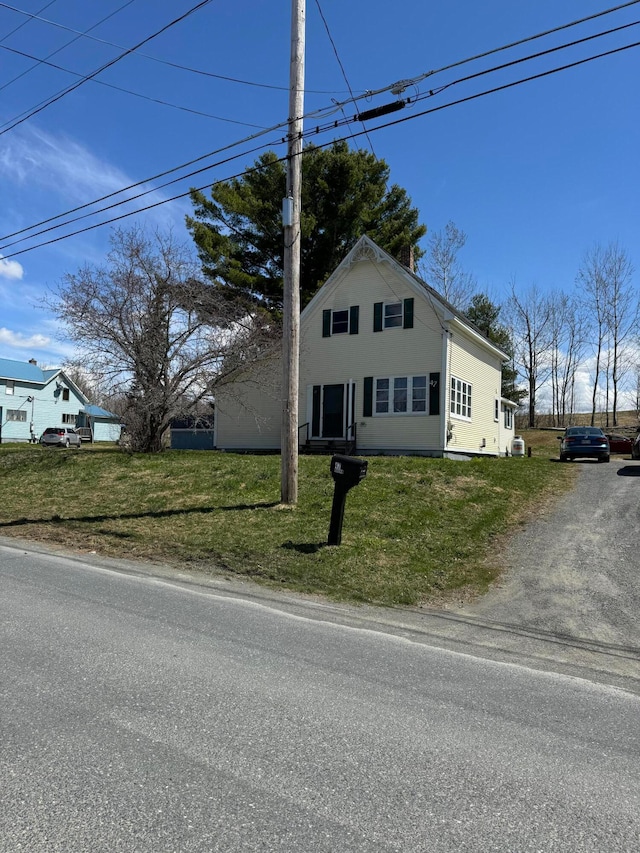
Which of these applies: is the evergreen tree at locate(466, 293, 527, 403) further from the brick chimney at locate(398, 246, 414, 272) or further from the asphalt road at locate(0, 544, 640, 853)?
the asphalt road at locate(0, 544, 640, 853)

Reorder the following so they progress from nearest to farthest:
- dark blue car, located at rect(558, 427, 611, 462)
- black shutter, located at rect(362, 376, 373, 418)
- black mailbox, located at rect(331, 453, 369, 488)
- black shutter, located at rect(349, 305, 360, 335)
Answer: black mailbox, located at rect(331, 453, 369, 488)
black shutter, located at rect(362, 376, 373, 418)
black shutter, located at rect(349, 305, 360, 335)
dark blue car, located at rect(558, 427, 611, 462)

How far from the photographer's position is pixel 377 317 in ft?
72.7

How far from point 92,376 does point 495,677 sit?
1736cm

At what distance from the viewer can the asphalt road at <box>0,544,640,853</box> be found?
8.96 ft

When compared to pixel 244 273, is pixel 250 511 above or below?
below

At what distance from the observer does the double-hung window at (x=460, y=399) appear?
21.5 m

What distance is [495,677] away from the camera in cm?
487

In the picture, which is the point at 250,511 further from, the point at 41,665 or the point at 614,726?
the point at 614,726

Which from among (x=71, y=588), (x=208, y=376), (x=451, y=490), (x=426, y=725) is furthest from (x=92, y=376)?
(x=426, y=725)

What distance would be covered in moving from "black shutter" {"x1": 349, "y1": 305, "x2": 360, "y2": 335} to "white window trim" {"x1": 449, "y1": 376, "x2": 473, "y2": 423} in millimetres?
3931

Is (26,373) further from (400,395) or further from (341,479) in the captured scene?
(341,479)

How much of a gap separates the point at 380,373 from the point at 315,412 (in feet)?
9.80

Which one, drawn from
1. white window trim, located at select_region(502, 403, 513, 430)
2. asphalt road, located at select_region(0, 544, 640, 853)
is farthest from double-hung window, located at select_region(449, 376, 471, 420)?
asphalt road, located at select_region(0, 544, 640, 853)

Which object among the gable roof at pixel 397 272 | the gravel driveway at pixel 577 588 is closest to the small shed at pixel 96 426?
the gable roof at pixel 397 272
